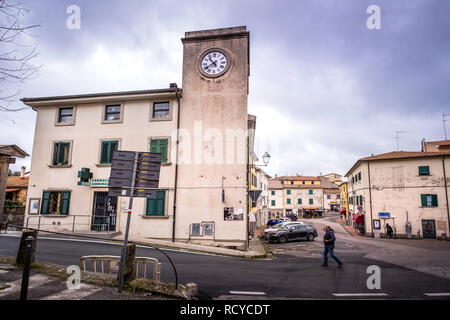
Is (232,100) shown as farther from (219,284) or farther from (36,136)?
(36,136)

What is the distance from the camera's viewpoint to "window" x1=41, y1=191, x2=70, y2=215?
16578 millimetres

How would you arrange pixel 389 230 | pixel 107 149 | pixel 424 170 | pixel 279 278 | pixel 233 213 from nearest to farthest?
pixel 279 278 < pixel 233 213 < pixel 107 149 < pixel 389 230 < pixel 424 170

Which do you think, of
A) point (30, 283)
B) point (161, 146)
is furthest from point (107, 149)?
point (30, 283)

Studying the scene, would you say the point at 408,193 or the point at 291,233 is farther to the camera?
the point at 408,193

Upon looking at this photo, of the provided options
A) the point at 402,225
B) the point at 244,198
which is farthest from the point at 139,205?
the point at 402,225

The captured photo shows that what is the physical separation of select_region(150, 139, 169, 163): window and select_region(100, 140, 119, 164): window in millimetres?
2373

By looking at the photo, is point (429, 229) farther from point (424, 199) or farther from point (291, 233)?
point (291, 233)

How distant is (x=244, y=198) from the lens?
15.5 metres

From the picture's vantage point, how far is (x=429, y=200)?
25.8 metres

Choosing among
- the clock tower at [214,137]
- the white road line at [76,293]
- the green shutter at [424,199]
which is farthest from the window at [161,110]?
the green shutter at [424,199]

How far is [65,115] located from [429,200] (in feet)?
106

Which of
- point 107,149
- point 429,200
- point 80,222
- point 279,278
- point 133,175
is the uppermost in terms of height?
point 107,149

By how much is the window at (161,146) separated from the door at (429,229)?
25673 mm
